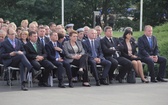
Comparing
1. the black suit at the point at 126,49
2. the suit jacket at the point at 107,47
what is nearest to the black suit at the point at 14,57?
the suit jacket at the point at 107,47

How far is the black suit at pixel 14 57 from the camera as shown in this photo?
1195 cm

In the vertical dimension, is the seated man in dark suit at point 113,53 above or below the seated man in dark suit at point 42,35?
below

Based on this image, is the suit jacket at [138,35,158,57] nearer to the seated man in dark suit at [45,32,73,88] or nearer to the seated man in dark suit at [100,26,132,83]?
the seated man in dark suit at [100,26,132,83]

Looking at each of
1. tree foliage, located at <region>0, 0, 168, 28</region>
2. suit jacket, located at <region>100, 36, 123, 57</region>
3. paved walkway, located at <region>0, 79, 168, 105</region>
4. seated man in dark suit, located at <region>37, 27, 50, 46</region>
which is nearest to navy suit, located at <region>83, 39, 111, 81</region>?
suit jacket, located at <region>100, 36, 123, 57</region>

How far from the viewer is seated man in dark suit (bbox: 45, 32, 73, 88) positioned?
12500 millimetres

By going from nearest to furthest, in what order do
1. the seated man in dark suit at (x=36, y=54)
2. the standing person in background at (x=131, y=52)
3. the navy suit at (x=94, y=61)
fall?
the seated man in dark suit at (x=36, y=54) → the navy suit at (x=94, y=61) → the standing person in background at (x=131, y=52)

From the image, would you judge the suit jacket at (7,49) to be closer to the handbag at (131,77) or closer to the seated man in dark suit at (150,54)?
the handbag at (131,77)

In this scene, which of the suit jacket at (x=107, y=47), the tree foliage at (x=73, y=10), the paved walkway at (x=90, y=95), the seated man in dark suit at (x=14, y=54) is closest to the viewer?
the paved walkway at (x=90, y=95)

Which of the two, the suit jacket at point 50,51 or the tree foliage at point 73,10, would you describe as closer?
the suit jacket at point 50,51

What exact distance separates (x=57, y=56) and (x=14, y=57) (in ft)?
4.45

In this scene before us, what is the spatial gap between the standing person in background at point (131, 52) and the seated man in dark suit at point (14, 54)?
287 centimetres

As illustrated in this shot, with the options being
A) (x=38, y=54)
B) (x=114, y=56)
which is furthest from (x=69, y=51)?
(x=114, y=56)

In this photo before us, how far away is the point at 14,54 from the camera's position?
1216 centimetres

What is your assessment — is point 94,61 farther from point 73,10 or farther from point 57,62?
point 73,10
